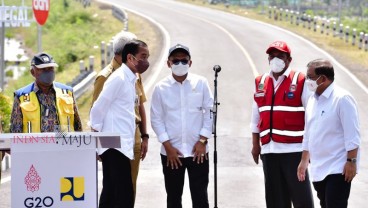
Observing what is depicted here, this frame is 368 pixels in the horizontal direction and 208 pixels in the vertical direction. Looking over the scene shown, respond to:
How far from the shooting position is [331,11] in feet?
310

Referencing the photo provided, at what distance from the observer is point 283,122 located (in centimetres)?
922

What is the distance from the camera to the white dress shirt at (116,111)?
8.98 metres

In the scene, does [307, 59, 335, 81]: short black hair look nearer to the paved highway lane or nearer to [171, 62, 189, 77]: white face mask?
[171, 62, 189, 77]: white face mask

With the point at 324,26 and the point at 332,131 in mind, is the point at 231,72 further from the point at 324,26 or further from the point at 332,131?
the point at 332,131

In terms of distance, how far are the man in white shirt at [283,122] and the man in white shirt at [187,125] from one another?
0.58m

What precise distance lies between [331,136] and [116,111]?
2.02 metres

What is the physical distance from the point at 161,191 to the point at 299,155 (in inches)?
154

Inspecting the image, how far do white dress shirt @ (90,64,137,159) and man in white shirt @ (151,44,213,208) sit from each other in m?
0.58

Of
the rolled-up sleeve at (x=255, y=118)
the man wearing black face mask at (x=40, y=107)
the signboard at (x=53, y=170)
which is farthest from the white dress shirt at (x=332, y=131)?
the man wearing black face mask at (x=40, y=107)

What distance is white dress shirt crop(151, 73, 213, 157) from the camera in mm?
9508

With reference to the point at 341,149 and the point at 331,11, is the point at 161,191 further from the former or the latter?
the point at 331,11

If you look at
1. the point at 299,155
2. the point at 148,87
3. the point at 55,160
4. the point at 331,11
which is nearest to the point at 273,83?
the point at 299,155

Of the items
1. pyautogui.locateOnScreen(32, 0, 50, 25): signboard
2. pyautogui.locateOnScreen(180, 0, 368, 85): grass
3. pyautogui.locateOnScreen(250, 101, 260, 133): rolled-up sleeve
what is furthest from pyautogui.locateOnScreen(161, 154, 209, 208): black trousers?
pyautogui.locateOnScreen(180, 0, 368, 85): grass

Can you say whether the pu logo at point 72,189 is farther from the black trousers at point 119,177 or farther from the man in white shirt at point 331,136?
the man in white shirt at point 331,136
